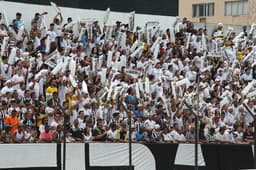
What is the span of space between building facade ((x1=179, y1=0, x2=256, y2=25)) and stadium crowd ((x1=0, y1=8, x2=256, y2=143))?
29257 millimetres

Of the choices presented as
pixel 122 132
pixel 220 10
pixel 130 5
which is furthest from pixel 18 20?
pixel 220 10

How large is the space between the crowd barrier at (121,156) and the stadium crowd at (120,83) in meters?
0.36

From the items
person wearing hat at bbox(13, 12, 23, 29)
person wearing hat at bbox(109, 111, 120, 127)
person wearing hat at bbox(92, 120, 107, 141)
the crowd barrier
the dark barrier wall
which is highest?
the dark barrier wall

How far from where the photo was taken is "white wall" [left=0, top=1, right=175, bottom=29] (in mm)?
24797

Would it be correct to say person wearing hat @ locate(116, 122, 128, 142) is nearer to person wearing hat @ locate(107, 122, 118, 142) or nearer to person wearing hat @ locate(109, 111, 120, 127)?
person wearing hat @ locate(107, 122, 118, 142)

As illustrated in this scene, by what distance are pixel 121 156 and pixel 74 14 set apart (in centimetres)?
1062

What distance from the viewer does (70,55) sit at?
2275 cm

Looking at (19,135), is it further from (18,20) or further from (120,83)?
(18,20)

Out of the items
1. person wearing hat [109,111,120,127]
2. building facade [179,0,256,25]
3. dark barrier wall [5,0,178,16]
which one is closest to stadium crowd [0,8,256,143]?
person wearing hat [109,111,120,127]

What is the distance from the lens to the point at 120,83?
73.1ft

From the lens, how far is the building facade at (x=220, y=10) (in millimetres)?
57569

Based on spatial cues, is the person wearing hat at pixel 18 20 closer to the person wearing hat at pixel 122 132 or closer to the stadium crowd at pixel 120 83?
the stadium crowd at pixel 120 83

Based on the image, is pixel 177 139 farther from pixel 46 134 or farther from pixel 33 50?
pixel 33 50

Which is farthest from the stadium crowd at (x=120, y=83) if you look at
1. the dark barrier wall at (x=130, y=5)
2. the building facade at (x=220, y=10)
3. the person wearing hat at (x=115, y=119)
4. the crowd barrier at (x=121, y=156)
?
the building facade at (x=220, y=10)
